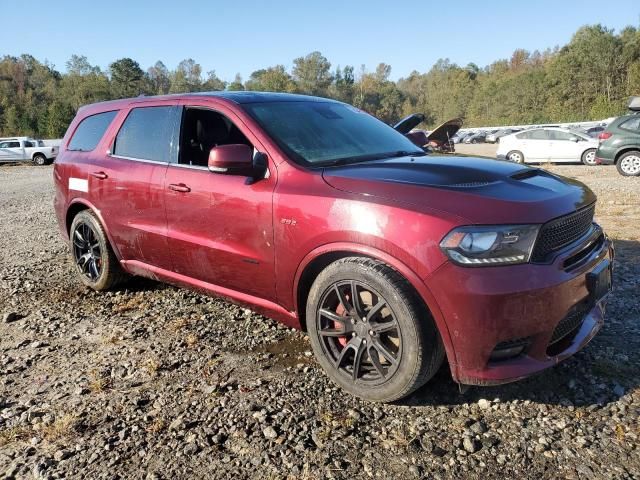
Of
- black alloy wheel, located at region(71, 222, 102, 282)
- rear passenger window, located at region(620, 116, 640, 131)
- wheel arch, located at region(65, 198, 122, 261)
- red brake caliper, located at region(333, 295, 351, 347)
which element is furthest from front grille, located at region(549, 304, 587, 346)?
rear passenger window, located at region(620, 116, 640, 131)

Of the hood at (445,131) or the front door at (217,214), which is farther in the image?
the hood at (445,131)

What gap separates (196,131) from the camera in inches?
151

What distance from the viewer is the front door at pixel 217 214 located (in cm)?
308

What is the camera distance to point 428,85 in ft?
411

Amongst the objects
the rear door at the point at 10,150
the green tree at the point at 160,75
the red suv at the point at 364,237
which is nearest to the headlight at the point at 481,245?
the red suv at the point at 364,237

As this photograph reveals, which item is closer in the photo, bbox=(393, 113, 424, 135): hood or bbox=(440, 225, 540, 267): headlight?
bbox=(440, 225, 540, 267): headlight

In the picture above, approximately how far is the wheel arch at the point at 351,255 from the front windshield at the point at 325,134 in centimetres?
63

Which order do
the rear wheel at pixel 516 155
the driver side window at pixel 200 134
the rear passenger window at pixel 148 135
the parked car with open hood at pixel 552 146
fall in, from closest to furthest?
the driver side window at pixel 200 134, the rear passenger window at pixel 148 135, the parked car with open hood at pixel 552 146, the rear wheel at pixel 516 155

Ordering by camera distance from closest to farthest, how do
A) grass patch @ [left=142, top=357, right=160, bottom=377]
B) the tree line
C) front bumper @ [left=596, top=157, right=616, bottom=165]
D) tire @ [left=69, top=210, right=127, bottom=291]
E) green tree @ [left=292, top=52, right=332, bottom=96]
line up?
grass patch @ [left=142, top=357, right=160, bottom=377]
tire @ [left=69, top=210, right=127, bottom=291]
front bumper @ [left=596, top=157, right=616, bottom=165]
the tree line
green tree @ [left=292, top=52, right=332, bottom=96]

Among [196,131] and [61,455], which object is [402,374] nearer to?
[61,455]

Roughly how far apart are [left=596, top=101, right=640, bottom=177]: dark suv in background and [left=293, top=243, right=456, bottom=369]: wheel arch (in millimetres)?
12724

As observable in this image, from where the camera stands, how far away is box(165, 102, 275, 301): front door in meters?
3.08

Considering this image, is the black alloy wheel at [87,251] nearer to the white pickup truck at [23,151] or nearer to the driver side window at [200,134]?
the driver side window at [200,134]

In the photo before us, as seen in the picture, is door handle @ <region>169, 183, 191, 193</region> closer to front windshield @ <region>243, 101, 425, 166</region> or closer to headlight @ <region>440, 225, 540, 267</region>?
front windshield @ <region>243, 101, 425, 166</region>
